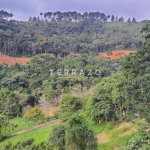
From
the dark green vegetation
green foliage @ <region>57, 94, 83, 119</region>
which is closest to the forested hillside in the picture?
the dark green vegetation

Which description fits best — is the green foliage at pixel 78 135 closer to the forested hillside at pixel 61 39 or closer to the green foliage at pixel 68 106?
the green foliage at pixel 68 106

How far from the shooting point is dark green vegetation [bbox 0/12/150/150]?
2187cm

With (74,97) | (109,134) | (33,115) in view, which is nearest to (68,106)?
(74,97)

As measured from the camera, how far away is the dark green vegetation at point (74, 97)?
71.8 feet

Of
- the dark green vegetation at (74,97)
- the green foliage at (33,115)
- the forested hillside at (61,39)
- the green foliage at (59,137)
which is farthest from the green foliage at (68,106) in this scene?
the forested hillside at (61,39)

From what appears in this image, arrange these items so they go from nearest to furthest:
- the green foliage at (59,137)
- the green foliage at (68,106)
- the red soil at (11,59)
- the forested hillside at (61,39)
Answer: the green foliage at (59,137) < the green foliage at (68,106) < the red soil at (11,59) < the forested hillside at (61,39)

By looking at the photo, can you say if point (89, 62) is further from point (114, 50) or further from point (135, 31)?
point (135, 31)

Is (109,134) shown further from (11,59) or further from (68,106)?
(11,59)

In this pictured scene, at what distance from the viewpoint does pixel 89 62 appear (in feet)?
261

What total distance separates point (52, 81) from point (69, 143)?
3999 cm

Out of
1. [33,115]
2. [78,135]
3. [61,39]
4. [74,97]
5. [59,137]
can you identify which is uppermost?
[61,39]

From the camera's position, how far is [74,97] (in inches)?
1721

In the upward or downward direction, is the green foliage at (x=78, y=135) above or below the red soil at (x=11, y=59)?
below

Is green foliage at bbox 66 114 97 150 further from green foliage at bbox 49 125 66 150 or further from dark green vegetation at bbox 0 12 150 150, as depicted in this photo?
green foliage at bbox 49 125 66 150
